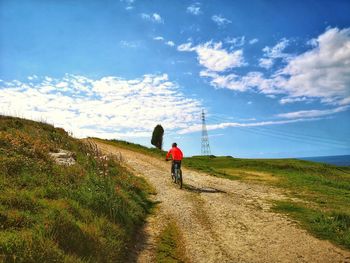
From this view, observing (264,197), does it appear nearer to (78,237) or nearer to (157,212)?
(157,212)

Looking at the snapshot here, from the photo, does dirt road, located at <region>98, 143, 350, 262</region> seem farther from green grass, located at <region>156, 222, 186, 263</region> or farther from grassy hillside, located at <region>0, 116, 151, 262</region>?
grassy hillside, located at <region>0, 116, 151, 262</region>

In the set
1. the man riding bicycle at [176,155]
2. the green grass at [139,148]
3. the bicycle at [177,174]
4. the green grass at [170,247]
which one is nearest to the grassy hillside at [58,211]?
the green grass at [170,247]

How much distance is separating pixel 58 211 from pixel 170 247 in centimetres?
396

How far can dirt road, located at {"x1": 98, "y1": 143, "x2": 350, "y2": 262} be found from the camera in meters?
11.0

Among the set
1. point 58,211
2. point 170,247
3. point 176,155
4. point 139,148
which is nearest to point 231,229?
point 170,247

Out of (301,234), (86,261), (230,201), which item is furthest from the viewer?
(230,201)

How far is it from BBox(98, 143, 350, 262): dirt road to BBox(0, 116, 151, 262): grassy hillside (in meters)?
1.22

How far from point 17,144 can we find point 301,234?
13.6 metres

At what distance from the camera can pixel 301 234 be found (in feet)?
43.6

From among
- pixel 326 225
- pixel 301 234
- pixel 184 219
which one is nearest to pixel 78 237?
pixel 184 219

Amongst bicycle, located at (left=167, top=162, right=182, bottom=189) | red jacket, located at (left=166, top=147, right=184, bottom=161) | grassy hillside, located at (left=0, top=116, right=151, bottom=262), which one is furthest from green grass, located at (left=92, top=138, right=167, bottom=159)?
grassy hillside, located at (left=0, top=116, right=151, bottom=262)

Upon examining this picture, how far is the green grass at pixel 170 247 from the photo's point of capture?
34.8 ft

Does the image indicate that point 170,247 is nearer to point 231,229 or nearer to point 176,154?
point 231,229

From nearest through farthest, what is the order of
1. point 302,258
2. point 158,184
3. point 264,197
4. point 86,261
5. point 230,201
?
1. point 86,261
2. point 302,258
3. point 230,201
4. point 264,197
5. point 158,184
